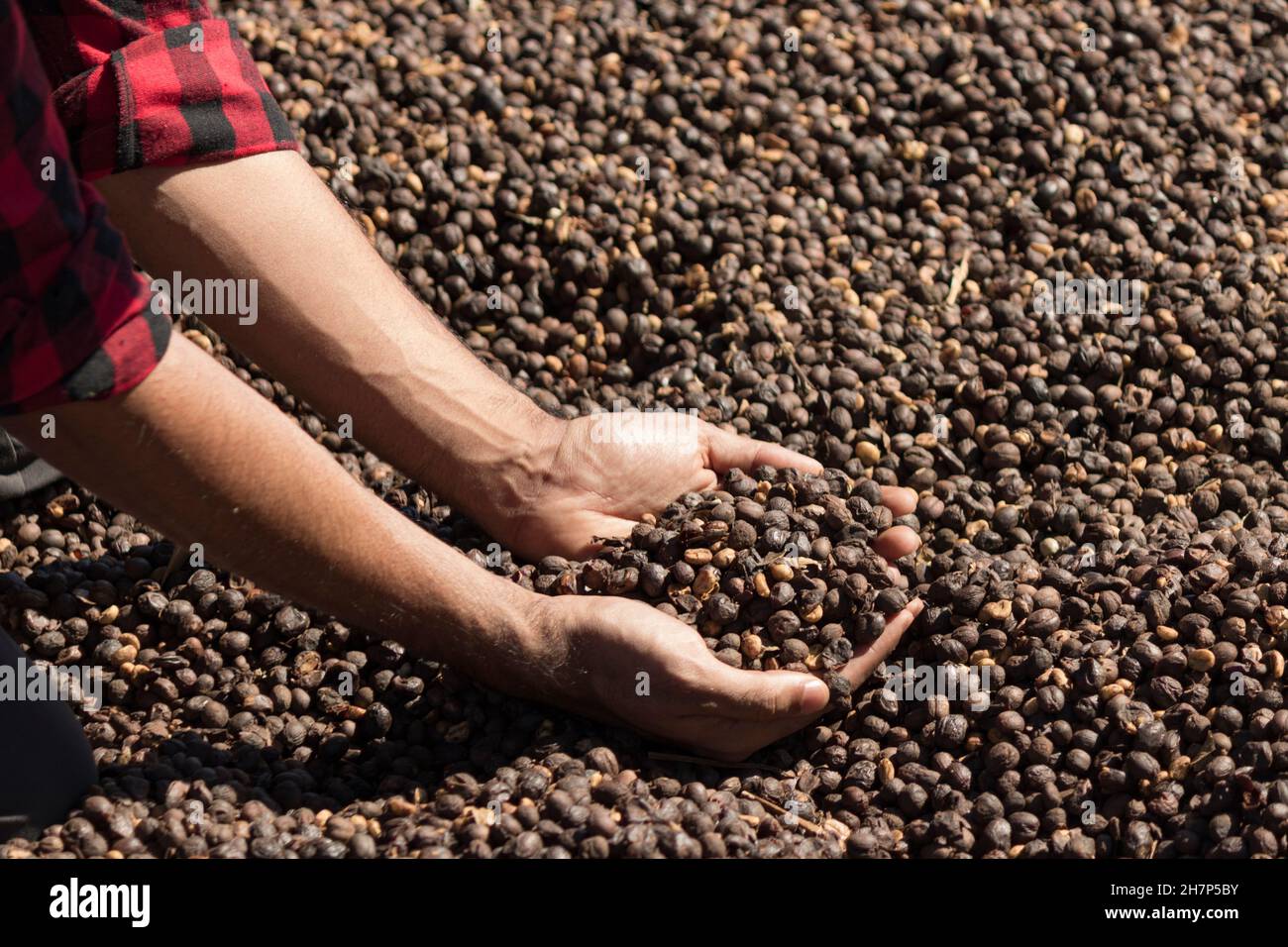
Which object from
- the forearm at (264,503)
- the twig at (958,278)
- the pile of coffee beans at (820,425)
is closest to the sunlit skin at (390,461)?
the forearm at (264,503)

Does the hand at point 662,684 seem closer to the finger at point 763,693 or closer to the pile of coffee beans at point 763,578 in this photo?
the finger at point 763,693

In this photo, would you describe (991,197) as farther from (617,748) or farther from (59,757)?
(59,757)

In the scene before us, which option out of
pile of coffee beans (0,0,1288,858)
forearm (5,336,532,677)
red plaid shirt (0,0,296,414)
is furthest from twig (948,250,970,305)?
red plaid shirt (0,0,296,414)

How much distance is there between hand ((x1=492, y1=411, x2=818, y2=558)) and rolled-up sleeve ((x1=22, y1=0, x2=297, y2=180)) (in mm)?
954

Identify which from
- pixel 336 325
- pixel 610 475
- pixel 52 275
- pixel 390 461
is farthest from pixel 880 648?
pixel 52 275

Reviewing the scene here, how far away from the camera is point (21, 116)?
5.95ft

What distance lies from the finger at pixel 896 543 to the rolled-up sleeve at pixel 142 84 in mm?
1578

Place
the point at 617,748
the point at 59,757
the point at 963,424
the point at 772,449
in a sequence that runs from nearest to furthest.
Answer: the point at 59,757 < the point at 617,748 < the point at 772,449 < the point at 963,424

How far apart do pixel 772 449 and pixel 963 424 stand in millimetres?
581

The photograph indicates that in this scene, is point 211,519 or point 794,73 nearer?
point 211,519

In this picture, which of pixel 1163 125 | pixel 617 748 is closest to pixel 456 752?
pixel 617 748

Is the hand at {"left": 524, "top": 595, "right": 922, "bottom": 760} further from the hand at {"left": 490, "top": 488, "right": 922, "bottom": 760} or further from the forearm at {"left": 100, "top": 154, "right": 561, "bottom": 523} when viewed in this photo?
the forearm at {"left": 100, "top": 154, "right": 561, "bottom": 523}

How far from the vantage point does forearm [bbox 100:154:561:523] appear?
2678mm

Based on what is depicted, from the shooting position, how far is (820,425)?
3301 millimetres
